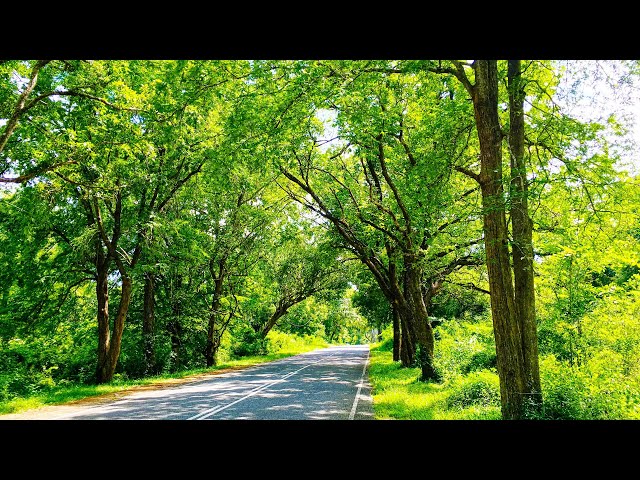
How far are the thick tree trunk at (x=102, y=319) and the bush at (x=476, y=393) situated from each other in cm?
1103

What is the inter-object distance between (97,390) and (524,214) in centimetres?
1146

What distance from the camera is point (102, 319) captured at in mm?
15016

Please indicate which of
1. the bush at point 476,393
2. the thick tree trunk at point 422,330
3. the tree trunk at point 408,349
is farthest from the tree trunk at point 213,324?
the bush at point 476,393

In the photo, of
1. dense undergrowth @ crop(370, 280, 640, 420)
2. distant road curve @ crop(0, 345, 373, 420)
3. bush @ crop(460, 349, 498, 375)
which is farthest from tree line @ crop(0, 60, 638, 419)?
distant road curve @ crop(0, 345, 373, 420)

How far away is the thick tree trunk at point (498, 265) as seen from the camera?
21.8 ft

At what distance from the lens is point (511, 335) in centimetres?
667

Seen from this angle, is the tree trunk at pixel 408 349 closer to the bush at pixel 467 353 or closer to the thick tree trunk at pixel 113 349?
the bush at pixel 467 353

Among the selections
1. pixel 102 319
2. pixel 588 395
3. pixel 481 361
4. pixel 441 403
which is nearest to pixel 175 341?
pixel 102 319

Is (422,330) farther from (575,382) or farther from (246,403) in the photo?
(575,382)

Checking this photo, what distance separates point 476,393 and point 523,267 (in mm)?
3237

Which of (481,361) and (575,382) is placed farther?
(481,361)

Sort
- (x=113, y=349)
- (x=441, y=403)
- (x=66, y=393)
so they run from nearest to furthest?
(x=441, y=403) < (x=66, y=393) < (x=113, y=349)
